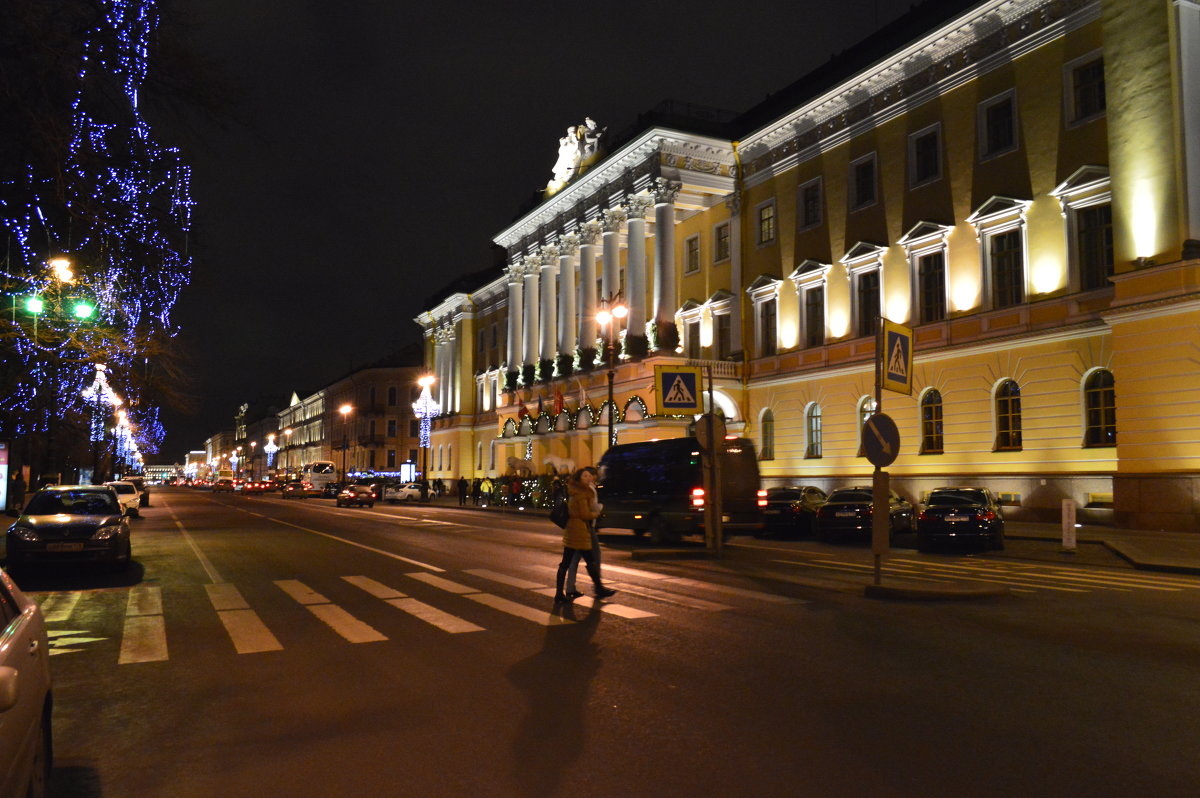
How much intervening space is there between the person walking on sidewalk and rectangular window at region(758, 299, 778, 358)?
3163cm

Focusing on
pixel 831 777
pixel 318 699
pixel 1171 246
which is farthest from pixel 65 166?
pixel 1171 246

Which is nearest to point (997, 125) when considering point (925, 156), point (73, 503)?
point (925, 156)

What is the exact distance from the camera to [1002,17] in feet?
105

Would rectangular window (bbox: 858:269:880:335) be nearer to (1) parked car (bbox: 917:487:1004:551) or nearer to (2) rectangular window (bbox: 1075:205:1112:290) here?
(2) rectangular window (bbox: 1075:205:1112:290)

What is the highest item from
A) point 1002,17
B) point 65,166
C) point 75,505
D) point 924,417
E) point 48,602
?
point 1002,17

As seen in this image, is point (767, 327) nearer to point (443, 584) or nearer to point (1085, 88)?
point (1085, 88)

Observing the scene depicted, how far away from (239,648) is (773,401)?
35310 millimetres

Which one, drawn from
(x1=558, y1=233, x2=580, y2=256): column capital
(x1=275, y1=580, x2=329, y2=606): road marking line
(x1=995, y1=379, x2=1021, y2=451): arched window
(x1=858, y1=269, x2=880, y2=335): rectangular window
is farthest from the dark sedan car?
(x1=558, y1=233, x2=580, y2=256): column capital

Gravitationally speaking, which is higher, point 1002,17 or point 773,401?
point 1002,17

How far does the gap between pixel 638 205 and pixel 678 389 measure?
28417mm

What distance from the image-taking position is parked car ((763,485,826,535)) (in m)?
28.6

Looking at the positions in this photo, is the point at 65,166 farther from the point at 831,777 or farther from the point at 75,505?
the point at 831,777

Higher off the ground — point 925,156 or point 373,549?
point 925,156

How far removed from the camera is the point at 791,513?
94.0 ft
